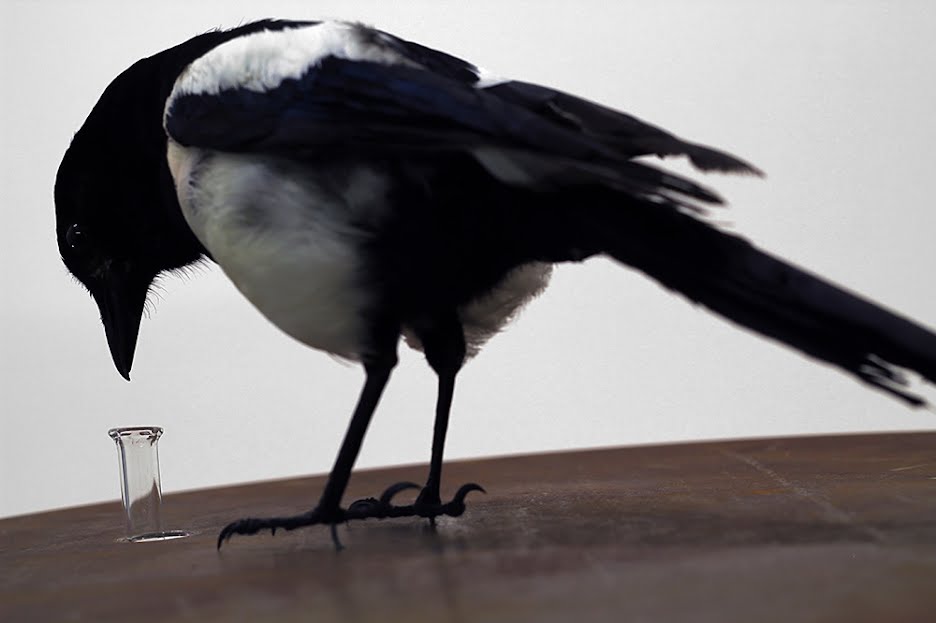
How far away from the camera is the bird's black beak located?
1.81 metres

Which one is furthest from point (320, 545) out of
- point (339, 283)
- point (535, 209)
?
point (535, 209)

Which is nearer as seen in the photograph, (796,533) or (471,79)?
(796,533)

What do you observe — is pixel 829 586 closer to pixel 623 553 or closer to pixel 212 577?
pixel 623 553

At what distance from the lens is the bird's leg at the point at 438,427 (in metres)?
1.59

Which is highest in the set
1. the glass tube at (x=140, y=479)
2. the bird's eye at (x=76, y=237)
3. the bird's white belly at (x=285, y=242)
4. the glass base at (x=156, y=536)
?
the bird's eye at (x=76, y=237)

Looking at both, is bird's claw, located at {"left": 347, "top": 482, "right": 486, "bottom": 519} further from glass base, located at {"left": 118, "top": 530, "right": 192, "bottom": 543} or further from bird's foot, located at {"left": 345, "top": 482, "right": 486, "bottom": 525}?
glass base, located at {"left": 118, "top": 530, "right": 192, "bottom": 543}

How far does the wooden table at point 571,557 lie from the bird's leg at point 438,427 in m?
0.03

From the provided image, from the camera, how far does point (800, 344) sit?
3.98 feet

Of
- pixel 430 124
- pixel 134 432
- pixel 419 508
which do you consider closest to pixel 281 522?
pixel 419 508

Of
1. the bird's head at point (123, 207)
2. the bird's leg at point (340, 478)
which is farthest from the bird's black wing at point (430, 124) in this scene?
the bird's leg at point (340, 478)

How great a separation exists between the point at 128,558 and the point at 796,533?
81cm

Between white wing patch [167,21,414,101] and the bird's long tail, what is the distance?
1.23ft

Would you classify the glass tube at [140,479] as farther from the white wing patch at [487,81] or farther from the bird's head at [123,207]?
the white wing patch at [487,81]

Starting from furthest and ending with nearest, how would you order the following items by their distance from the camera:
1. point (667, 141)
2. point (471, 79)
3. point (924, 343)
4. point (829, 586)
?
point (471, 79) < point (667, 141) < point (924, 343) < point (829, 586)
